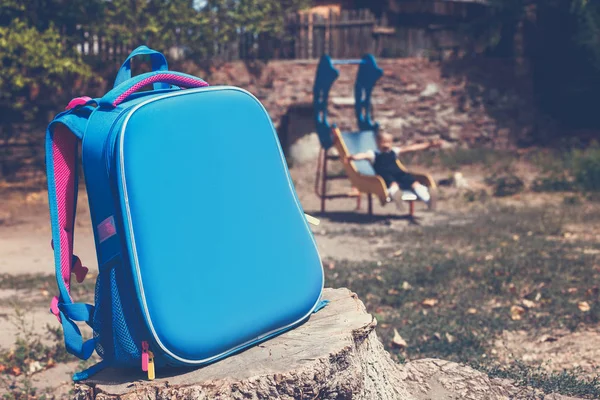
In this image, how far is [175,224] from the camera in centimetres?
221

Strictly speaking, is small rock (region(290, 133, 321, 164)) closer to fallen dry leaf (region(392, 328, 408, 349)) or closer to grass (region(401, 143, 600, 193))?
grass (region(401, 143, 600, 193))

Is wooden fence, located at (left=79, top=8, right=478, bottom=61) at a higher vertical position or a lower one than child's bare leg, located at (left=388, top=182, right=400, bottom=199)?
higher

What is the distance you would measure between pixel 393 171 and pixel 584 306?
441cm

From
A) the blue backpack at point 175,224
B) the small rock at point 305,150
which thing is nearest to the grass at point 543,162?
the small rock at point 305,150

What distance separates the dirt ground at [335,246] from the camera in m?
3.99

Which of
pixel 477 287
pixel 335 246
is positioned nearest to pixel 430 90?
pixel 335 246

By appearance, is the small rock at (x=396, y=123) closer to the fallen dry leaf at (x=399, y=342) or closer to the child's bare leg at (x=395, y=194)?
the child's bare leg at (x=395, y=194)

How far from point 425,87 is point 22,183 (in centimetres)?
639

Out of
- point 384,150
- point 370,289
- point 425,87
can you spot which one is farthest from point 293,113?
point 370,289

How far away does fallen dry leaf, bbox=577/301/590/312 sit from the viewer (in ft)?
15.0

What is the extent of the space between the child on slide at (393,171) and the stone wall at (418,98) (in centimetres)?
340

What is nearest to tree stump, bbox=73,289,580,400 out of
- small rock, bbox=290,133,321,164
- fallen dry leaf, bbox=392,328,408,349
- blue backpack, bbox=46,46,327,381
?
blue backpack, bbox=46,46,327,381

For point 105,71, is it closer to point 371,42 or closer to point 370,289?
point 371,42

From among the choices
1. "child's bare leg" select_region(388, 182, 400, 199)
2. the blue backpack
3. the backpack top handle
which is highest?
the backpack top handle
